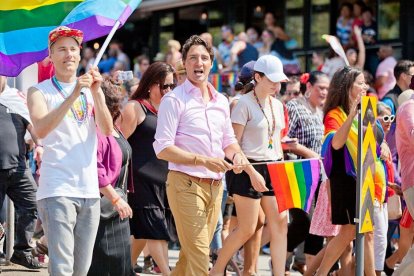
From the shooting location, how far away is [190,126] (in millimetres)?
7332

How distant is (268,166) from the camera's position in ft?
28.6

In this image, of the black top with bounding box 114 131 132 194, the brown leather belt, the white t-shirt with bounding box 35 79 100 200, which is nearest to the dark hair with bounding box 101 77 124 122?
the black top with bounding box 114 131 132 194

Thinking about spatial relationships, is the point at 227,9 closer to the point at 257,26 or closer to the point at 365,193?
the point at 257,26

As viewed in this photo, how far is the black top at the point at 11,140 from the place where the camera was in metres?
9.57

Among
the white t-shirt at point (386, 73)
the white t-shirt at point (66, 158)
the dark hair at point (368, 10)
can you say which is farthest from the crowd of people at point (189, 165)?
the dark hair at point (368, 10)

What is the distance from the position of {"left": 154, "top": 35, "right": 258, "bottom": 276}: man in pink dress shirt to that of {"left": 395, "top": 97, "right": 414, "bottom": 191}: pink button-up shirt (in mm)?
1650

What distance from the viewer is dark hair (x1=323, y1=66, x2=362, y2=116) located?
895 centimetres

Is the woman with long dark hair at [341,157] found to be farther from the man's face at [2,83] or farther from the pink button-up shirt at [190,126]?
the man's face at [2,83]

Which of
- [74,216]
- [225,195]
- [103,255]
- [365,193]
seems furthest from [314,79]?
[74,216]

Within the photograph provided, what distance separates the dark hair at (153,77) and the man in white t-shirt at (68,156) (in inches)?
88.6

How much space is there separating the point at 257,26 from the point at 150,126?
10291mm

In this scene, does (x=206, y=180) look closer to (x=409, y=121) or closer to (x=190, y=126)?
(x=190, y=126)

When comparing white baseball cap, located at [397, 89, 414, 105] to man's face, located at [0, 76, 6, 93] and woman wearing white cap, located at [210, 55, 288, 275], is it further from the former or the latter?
man's face, located at [0, 76, 6, 93]

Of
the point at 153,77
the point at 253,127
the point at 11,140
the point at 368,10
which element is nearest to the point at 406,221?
the point at 253,127
